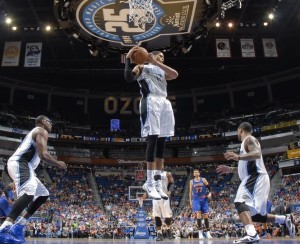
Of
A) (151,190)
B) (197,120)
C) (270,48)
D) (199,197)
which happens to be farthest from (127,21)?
(197,120)

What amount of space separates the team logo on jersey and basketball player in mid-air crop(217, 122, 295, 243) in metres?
12.0

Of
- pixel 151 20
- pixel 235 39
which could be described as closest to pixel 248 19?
pixel 235 39

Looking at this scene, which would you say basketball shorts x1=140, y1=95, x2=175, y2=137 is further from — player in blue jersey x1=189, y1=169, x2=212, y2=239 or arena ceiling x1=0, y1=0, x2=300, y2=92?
arena ceiling x1=0, y1=0, x2=300, y2=92

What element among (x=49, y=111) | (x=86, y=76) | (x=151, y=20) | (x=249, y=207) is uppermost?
(x=86, y=76)

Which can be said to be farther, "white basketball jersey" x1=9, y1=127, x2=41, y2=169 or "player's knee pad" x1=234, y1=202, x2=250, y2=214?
"white basketball jersey" x1=9, y1=127, x2=41, y2=169

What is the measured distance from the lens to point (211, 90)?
135 ft

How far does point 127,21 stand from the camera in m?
18.2

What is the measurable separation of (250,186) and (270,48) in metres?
22.5

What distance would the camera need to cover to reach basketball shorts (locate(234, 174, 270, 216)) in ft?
18.1

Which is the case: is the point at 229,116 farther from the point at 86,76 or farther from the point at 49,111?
the point at 49,111

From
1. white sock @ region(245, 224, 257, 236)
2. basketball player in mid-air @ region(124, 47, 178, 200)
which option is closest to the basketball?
basketball player in mid-air @ region(124, 47, 178, 200)

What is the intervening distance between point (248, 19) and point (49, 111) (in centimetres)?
2400

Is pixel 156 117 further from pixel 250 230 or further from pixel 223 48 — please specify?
pixel 223 48

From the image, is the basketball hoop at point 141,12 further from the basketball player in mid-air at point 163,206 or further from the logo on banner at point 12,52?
the logo on banner at point 12,52
